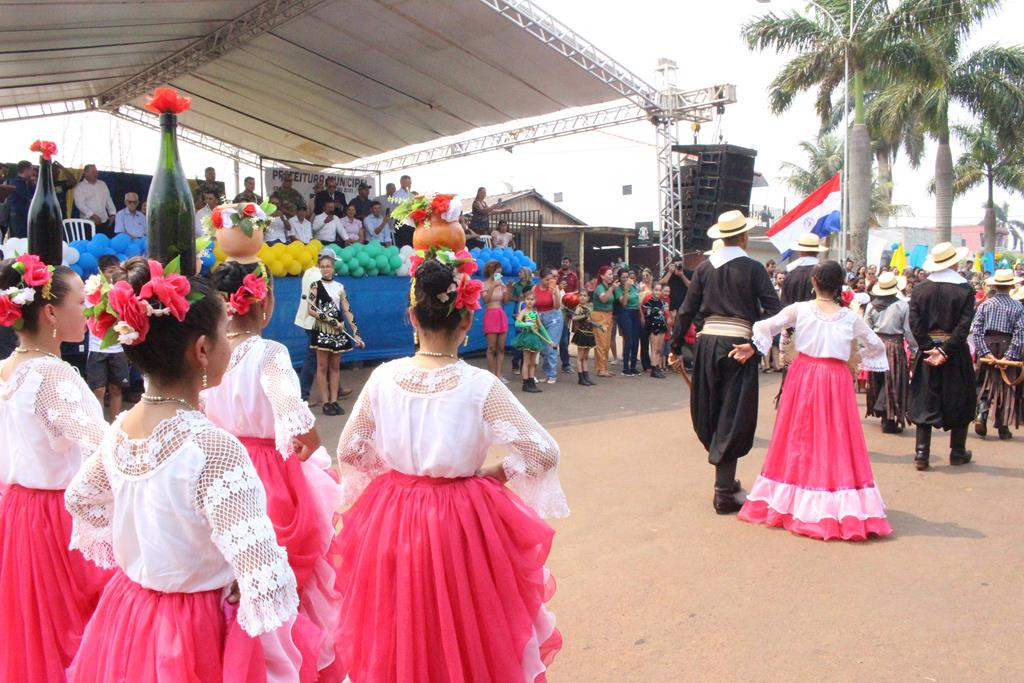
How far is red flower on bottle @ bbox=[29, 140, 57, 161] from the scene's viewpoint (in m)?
2.74

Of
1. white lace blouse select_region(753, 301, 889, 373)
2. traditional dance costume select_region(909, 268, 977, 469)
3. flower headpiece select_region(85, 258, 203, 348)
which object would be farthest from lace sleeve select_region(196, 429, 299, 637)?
traditional dance costume select_region(909, 268, 977, 469)

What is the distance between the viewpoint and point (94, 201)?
38.8ft

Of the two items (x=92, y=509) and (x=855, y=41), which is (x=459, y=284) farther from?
(x=855, y=41)

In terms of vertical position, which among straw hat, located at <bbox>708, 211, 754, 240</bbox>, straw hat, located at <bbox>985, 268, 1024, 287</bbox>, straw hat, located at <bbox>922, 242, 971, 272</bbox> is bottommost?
straw hat, located at <bbox>985, 268, 1024, 287</bbox>

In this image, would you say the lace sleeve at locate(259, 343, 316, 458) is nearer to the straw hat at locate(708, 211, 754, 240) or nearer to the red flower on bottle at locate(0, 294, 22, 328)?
the red flower on bottle at locate(0, 294, 22, 328)

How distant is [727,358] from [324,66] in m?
11.0

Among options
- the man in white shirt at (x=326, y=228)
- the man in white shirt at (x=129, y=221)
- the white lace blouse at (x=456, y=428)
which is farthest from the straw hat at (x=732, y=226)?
the man in white shirt at (x=129, y=221)

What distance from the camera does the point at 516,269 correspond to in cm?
1377

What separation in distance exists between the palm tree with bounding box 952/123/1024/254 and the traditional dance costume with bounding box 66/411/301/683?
34.9 m

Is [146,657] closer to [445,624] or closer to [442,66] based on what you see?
[445,624]

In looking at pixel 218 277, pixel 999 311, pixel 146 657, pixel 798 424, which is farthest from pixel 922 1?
pixel 146 657

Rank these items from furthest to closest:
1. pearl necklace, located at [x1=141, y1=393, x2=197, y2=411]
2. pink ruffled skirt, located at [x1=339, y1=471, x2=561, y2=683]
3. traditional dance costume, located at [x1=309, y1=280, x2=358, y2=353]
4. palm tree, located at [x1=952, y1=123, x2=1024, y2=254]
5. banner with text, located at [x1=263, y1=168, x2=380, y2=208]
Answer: palm tree, located at [x1=952, y1=123, x2=1024, y2=254] < banner with text, located at [x1=263, y1=168, x2=380, y2=208] < traditional dance costume, located at [x1=309, y1=280, x2=358, y2=353] < pink ruffled skirt, located at [x1=339, y1=471, x2=561, y2=683] < pearl necklace, located at [x1=141, y1=393, x2=197, y2=411]

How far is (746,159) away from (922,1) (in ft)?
29.7

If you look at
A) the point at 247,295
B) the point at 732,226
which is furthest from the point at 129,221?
the point at 247,295
